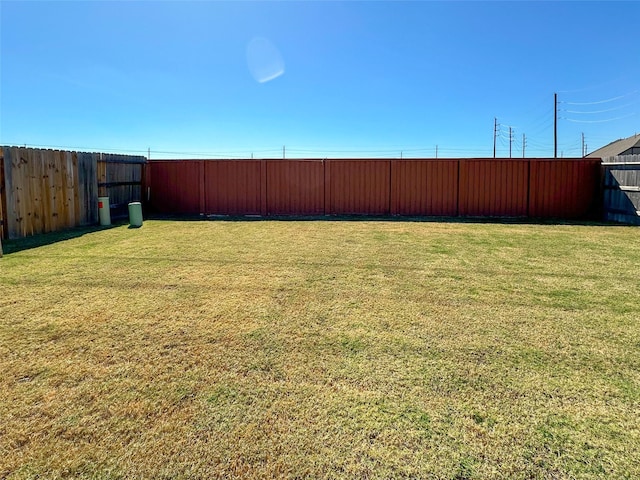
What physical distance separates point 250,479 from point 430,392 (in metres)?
1.07

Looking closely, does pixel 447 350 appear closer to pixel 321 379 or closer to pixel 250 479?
pixel 321 379

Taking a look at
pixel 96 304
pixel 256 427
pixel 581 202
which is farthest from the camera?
pixel 581 202

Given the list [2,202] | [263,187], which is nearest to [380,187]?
[263,187]

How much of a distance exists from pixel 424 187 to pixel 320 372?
32.2 ft

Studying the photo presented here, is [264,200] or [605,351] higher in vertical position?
[264,200]

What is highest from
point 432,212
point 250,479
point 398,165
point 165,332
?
point 398,165

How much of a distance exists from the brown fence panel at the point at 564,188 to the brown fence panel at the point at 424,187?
2218 mm

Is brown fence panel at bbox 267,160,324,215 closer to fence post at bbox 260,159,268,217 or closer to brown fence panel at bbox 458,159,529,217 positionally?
fence post at bbox 260,159,268,217

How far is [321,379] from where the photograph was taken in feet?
7.53

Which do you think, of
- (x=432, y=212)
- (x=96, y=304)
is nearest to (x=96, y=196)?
(x=96, y=304)

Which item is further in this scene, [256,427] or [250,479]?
[256,427]

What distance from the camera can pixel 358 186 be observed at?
11641 mm

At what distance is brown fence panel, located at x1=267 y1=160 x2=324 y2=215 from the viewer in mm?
11750

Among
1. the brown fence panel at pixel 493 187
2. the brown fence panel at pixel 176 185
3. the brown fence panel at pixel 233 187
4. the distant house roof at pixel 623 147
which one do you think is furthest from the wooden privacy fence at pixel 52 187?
the distant house roof at pixel 623 147
